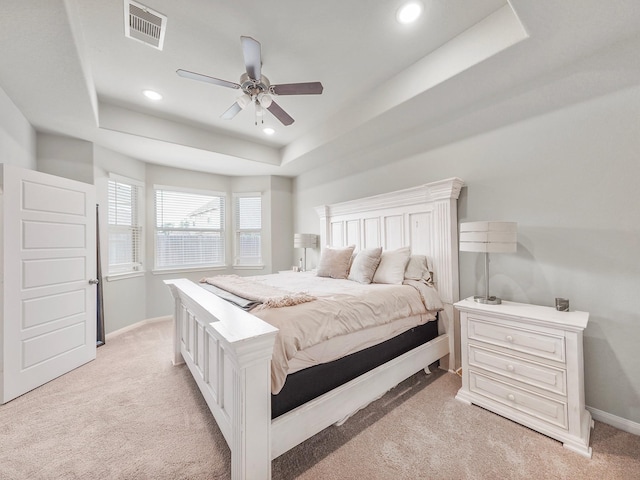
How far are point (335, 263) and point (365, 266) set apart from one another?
17.2 inches

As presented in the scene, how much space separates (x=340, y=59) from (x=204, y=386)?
9.73 feet

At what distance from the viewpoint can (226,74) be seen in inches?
102

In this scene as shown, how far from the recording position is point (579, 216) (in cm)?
201

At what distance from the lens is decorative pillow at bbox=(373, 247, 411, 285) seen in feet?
9.05

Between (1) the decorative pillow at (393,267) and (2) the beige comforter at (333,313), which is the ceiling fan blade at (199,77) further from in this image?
(1) the decorative pillow at (393,267)

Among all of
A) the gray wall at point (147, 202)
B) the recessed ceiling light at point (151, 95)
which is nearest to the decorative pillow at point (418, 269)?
the gray wall at point (147, 202)

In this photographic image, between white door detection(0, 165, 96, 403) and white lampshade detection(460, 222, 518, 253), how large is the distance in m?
4.03

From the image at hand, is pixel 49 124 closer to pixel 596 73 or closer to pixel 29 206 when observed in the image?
pixel 29 206

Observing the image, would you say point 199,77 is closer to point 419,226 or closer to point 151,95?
point 151,95

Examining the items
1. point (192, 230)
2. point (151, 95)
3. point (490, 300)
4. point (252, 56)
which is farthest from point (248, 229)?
point (490, 300)

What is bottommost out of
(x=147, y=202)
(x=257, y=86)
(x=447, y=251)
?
(x=447, y=251)

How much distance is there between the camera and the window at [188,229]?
465 cm

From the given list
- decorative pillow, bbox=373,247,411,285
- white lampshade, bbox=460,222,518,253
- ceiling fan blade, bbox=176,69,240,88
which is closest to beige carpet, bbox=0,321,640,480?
decorative pillow, bbox=373,247,411,285

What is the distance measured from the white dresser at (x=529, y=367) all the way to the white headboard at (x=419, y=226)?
0.52m
